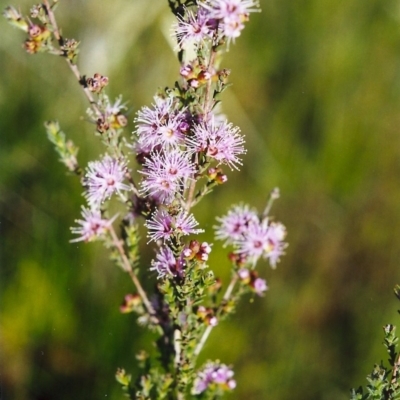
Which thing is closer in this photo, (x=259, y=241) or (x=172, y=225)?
(x=172, y=225)

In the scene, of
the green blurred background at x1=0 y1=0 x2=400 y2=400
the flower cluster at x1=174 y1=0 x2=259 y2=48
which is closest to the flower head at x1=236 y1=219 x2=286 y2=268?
the flower cluster at x1=174 y1=0 x2=259 y2=48

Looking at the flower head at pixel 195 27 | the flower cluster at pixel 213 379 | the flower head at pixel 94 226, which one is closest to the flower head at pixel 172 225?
the flower head at pixel 94 226

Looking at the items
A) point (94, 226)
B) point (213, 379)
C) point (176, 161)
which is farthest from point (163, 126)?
point (213, 379)

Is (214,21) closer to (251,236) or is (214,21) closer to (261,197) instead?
(251,236)

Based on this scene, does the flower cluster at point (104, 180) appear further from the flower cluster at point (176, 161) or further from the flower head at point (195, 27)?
the flower head at point (195, 27)

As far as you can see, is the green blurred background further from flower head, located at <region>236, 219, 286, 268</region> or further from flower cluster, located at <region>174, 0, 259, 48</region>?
flower head, located at <region>236, 219, 286, 268</region>

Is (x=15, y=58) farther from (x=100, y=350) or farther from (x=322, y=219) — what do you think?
(x=322, y=219)

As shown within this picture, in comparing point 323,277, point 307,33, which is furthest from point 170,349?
point 307,33
